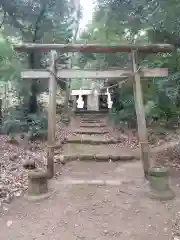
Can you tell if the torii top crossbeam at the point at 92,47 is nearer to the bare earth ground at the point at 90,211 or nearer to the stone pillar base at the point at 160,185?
the stone pillar base at the point at 160,185

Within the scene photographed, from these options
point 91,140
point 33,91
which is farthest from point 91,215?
point 33,91

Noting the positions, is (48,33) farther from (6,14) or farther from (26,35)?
(6,14)

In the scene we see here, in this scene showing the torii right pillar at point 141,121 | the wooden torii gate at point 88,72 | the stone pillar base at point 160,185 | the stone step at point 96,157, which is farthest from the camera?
the stone step at point 96,157

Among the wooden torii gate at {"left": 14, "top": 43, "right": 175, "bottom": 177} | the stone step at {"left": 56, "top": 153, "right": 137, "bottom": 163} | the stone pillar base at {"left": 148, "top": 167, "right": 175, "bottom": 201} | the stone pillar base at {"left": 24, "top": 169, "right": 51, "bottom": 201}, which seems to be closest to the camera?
the stone pillar base at {"left": 148, "top": 167, "right": 175, "bottom": 201}

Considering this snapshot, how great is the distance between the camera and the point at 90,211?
4.94 metres

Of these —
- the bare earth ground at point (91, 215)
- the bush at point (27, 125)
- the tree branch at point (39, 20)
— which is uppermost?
the tree branch at point (39, 20)

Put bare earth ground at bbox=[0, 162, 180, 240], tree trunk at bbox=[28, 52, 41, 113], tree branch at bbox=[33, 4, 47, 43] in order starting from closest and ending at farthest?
bare earth ground at bbox=[0, 162, 180, 240] → tree branch at bbox=[33, 4, 47, 43] → tree trunk at bbox=[28, 52, 41, 113]

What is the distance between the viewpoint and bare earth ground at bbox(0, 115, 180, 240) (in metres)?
4.30

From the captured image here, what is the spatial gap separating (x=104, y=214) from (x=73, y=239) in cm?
83

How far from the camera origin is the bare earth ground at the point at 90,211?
14.1 feet

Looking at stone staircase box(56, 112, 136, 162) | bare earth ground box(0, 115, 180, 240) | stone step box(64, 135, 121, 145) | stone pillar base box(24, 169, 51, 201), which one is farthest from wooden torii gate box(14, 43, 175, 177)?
stone step box(64, 135, 121, 145)

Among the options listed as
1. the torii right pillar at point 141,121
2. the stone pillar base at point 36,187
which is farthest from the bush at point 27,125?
the torii right pillar at point 141,121

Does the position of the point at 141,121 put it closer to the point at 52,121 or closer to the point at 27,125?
the point at 52,121

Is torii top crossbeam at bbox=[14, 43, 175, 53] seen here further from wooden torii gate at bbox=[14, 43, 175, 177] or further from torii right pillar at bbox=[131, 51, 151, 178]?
torii right pillar at bbox=[131, 51, 151, 178]
